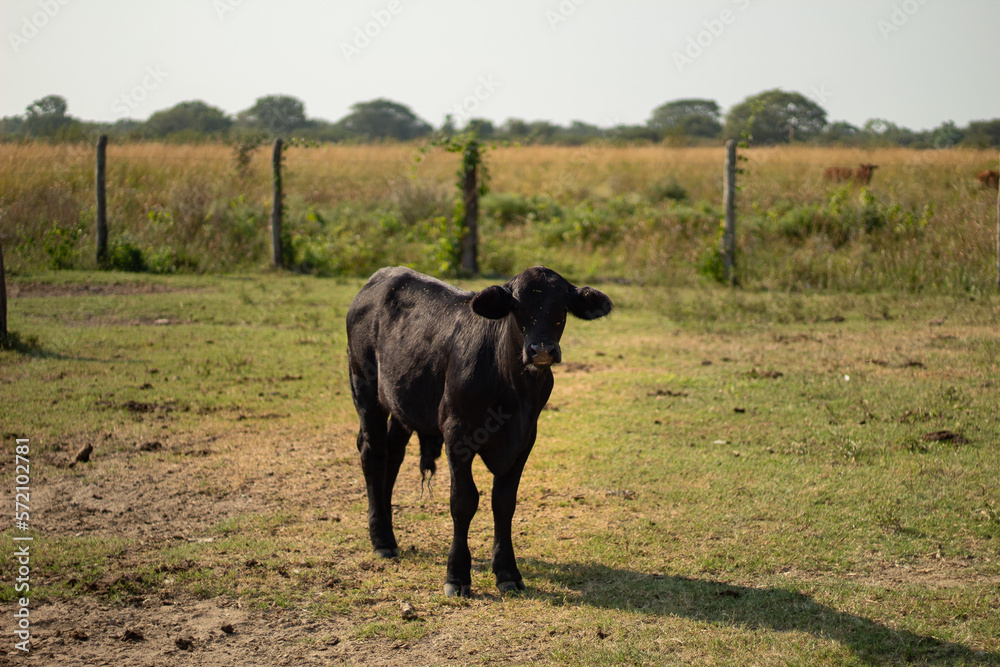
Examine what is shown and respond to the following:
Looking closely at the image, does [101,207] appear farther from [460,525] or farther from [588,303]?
[588,303]

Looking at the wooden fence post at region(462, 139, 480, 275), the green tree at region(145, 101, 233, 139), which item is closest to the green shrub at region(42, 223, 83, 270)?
the wooden fence post at region(462, 139, 480, 275)

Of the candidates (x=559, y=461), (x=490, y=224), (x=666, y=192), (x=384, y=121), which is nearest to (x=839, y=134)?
(x=666, y=192)

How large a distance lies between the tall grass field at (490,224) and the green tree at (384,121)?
126 feet

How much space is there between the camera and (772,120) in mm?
22234

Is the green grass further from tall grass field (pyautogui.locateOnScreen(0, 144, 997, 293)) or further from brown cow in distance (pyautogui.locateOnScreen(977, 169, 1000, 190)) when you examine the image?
brown cow in distance (pyautogui.locateOnScreen(977, 169, 1000, 190))

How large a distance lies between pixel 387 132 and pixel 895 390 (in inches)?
2262

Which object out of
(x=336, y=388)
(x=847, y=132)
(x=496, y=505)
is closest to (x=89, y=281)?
(x=336, y=388)

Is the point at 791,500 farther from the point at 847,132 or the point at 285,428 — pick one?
the point at 847,132

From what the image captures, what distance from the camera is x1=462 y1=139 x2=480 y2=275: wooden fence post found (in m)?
17.7

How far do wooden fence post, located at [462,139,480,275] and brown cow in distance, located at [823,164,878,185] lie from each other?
11.8 meters

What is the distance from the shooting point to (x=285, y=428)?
8.38 m

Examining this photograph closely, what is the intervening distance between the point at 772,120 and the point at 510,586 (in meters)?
19.9

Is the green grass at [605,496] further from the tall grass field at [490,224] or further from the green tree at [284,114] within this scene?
the green tree at [284,114]

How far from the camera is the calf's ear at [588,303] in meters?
4.88
